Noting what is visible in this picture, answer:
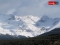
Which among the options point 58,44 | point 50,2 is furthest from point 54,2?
point 58,44

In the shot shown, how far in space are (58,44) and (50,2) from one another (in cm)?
10310

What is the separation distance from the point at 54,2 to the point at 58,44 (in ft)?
339

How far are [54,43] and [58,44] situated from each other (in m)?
9.94

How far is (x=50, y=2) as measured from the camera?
262ft

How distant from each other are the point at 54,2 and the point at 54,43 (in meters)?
113

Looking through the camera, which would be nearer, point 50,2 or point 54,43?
point 50,2

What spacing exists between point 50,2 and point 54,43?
11236 centimetres

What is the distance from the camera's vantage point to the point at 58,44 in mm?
179625

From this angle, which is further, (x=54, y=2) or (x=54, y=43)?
(x=54, y=43)

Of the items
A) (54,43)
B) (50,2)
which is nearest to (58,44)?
(54,43)

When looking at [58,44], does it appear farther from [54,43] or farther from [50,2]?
[50,2]

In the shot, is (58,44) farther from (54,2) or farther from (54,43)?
(54,2)

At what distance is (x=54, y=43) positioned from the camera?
18938 cm

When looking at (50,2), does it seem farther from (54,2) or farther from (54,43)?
(54,43)
